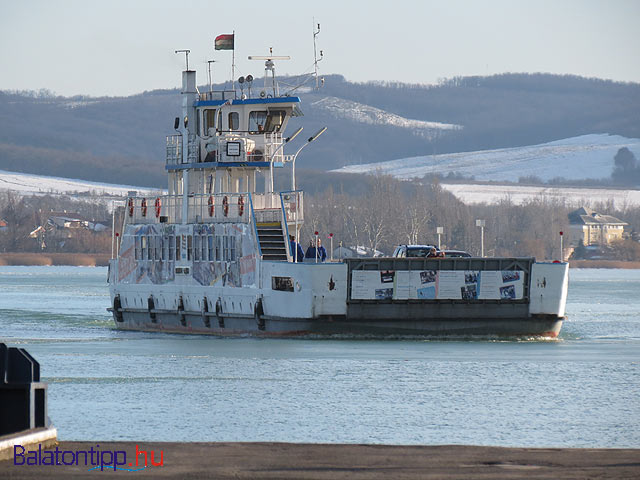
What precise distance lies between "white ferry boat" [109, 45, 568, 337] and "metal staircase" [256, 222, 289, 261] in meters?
0.05

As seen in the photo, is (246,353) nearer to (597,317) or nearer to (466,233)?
(597,317)

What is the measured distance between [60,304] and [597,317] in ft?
96.0

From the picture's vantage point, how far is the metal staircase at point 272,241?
4794cm

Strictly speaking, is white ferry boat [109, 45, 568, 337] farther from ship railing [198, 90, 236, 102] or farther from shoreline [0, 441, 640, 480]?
shoreline [0, 441, 640, 480]

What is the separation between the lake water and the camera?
25.3 meters

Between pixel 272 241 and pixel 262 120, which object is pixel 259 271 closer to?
pixel 272 241

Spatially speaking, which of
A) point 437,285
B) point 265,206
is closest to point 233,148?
point 265,206

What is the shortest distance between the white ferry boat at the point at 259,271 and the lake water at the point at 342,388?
88 centimetres

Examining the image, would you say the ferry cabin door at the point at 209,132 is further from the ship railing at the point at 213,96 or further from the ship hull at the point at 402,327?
the ship hull at the point at 402,327

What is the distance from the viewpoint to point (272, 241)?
158 feet

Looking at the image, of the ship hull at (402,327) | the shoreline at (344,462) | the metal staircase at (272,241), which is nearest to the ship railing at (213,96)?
the metal staircase at (272,241)

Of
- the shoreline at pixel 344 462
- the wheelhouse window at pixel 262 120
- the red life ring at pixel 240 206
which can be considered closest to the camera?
the shoreline at pixel 344 462

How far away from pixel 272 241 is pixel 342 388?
1586 cm

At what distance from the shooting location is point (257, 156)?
2060 inches
